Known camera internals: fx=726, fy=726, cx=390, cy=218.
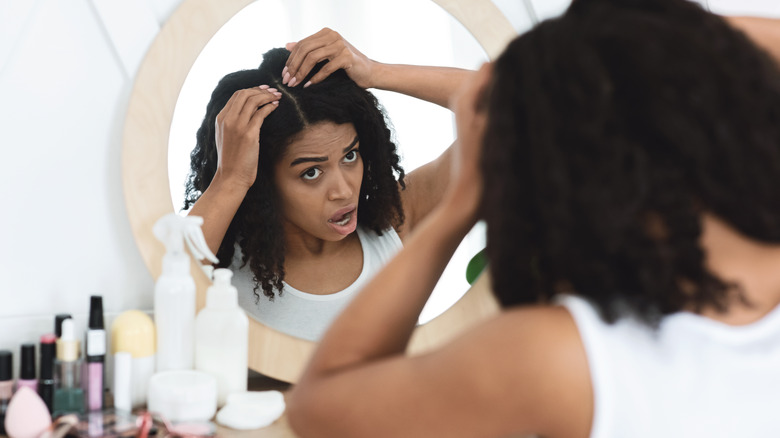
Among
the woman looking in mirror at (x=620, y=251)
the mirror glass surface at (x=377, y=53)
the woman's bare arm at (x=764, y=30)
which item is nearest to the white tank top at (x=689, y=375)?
the woman looking in mirror at (x=620, y=251)

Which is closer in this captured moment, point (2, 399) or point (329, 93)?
point (2, 399)

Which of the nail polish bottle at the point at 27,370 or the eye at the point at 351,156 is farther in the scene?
the eye at the point at 351,156

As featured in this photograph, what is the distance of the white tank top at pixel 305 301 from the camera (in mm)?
1014

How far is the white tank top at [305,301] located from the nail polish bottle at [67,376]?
0.23 metres

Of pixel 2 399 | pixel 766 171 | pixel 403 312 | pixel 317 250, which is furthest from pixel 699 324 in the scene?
pixel 2 399

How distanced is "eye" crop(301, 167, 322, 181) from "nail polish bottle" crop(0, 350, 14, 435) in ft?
1.37

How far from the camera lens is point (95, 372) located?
33.4 inches

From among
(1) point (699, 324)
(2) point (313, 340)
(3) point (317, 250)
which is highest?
(1) point (699, 324)

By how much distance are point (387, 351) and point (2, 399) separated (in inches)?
19.5

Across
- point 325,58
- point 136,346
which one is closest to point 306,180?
point 325,58

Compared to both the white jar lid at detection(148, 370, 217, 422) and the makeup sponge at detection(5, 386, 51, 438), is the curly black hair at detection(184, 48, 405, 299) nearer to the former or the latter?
the white jar lid at detection(148, 370, 217, 422)

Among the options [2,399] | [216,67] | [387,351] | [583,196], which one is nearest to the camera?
[583,196]

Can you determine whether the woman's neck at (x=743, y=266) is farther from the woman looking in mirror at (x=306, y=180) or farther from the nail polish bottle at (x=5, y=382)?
the nail polish bottle at (x=5, y=382)

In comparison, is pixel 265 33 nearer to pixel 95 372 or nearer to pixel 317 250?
pixel 317 250
